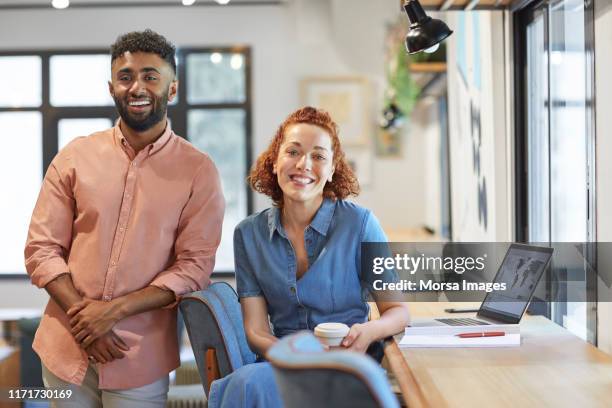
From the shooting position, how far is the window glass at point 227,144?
7.17 metres

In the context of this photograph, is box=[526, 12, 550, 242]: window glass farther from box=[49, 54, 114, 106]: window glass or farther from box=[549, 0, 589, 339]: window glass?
box=[49, 54, 114, 106]: window glass

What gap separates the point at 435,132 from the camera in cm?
651

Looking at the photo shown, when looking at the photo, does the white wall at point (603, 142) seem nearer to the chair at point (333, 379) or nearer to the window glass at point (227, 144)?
the chair at point (333, 379)

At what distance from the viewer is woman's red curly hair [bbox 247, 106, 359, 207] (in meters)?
2.19

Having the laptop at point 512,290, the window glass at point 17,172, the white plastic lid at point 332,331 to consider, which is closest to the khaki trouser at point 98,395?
the white plastic lid at point 332,331

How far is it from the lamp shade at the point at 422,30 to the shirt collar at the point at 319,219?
0.59 meters

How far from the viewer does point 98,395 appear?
215cm

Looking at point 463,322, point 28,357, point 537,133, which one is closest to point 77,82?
point 28,357

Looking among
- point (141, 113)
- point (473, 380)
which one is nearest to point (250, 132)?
point (141, 113)

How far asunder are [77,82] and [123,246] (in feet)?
18.1

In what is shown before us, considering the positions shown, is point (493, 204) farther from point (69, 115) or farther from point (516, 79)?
point (69, 115)

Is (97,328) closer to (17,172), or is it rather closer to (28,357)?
(28,357)

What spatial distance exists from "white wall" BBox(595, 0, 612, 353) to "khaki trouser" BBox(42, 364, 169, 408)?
1.26m

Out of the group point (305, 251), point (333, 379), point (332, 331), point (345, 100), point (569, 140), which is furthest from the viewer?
point (345, 100)
